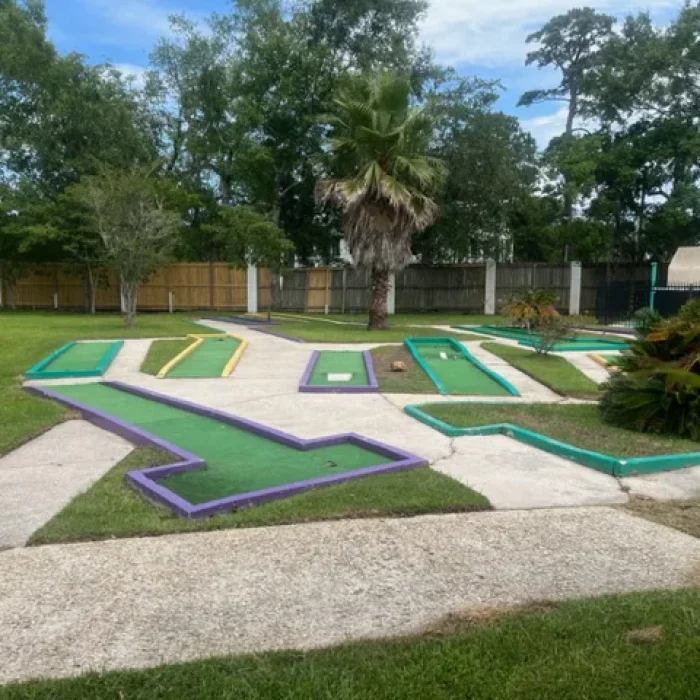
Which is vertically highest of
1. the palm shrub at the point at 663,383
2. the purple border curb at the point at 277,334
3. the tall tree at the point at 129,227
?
the tall tree at the point at 129,227

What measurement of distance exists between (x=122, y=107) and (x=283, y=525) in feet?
91.9

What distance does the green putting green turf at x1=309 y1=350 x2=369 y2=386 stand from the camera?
10516 mm

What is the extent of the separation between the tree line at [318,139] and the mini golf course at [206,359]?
10.1 m

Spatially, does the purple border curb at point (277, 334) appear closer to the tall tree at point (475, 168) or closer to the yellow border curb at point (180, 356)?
the yellow border curb at point (180, 356)

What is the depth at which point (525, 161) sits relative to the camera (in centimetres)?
2834

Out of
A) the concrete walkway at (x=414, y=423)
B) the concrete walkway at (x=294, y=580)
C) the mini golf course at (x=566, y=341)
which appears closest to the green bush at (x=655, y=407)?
the concrete walkway at (x=414, y=423)

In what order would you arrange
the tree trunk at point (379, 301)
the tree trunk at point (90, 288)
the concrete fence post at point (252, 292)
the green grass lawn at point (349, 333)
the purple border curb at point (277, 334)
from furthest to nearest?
the concrete fence post at point (252, 292) < the tree trunk at point (90, 288) < the tree trunk at point (379, 301) < the green grass lawn at point (349, 333) < the purple border curb at point (277, 334)

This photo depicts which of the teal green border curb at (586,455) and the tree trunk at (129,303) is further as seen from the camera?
the tree trunk at (129,303)

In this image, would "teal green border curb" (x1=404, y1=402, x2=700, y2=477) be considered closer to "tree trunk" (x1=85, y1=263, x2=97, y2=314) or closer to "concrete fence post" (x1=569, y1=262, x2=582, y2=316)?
"concrete fence post" (x1=569, y1=262, x2=582, y2=316)

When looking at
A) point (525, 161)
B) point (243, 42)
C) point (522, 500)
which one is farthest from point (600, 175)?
point (522, 500)

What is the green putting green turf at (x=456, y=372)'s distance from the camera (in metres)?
10.3

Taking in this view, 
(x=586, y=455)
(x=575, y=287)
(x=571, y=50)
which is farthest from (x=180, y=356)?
(x=571, y=50)

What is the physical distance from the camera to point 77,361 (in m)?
12.5

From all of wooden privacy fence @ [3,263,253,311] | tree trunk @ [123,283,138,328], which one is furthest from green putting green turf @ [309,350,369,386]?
wooden privacy fence @ [3,263,253,311]
